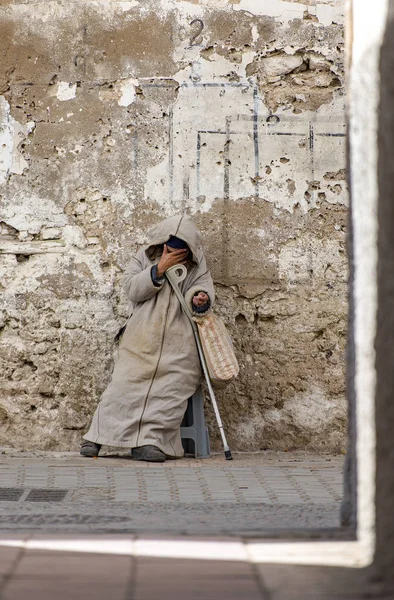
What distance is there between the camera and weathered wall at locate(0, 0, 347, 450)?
729cm

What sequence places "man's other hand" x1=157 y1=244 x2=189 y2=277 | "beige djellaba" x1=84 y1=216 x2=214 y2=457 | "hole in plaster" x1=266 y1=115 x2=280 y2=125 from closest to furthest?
"beige djellaba" x1=84 y1=216 x2=214 y2=457, "man's other hand" x1=157 y1=244 x2=189 y2=277, "hole in plaster" x1=266 y1=115 x2=280 y2=125

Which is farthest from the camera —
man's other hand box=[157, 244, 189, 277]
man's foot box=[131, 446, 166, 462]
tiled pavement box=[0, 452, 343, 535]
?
man's other hand box=[157, 244, 189, 277]

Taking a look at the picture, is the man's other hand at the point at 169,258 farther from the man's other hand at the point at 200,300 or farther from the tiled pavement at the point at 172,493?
the tiled pavement at the point at 172,493

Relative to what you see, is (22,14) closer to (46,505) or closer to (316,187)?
(316,187)

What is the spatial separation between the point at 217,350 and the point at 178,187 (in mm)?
1327

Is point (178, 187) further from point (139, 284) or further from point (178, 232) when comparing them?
point (139, 284)

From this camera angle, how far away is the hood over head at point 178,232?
22.7ft

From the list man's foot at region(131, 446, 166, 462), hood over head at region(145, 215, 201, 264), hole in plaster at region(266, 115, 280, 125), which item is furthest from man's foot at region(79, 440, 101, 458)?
hole in plaster at region(266, 115, 280, 125)

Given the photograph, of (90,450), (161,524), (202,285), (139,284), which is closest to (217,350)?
(202,285)

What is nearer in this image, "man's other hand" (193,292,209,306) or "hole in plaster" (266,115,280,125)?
"man's other hand" (193,292,209,306)

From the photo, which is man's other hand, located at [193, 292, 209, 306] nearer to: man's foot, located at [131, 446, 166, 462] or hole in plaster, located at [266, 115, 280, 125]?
man's foot, located at [131, 446, 166, 462]

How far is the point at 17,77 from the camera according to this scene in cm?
743

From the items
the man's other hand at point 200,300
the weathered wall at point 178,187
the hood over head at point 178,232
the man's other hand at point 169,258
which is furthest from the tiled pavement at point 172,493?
the hood over head at point 178,232

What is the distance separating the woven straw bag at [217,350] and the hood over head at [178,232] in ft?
1.56
